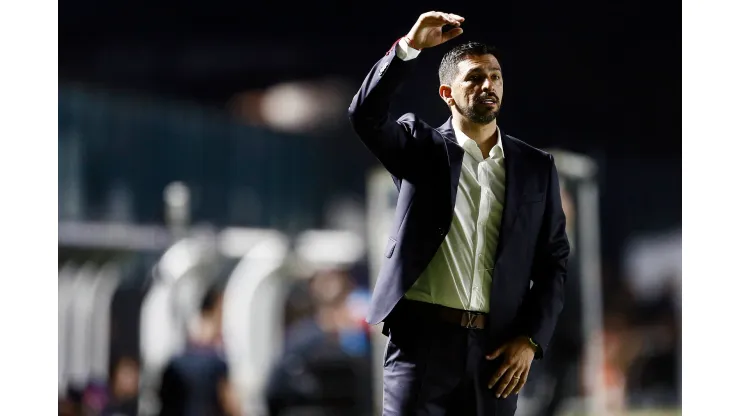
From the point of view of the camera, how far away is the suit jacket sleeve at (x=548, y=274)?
71.9 inches

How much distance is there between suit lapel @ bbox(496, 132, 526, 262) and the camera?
182 cm

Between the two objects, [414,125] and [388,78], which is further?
[414,125]

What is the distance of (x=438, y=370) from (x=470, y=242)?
26 cm

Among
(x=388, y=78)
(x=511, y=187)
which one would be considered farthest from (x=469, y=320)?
(x=388, y=78)

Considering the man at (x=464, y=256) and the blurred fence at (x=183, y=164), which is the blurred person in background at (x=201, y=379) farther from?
the man at (x=464, y=256)

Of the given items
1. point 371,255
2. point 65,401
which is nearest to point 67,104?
point 65,401

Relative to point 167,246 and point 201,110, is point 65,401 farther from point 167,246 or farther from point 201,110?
point 201,110

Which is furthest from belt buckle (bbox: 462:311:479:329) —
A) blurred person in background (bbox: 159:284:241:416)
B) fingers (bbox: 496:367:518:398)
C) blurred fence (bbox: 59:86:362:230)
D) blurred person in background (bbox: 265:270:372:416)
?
blurred fence (bbox: 59:86:362:230)

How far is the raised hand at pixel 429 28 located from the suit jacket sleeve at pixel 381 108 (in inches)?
1.6

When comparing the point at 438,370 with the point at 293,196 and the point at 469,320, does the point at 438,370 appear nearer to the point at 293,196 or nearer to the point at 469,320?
the point at 469,320

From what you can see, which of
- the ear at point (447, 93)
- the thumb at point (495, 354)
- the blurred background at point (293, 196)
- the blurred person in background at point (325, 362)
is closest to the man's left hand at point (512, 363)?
the thumb at point (495, 354)

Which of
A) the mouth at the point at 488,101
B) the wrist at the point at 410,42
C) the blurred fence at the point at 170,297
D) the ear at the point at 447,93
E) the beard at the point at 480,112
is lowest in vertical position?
the blurred fence at the point at 170,297

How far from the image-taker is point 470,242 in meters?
1.83

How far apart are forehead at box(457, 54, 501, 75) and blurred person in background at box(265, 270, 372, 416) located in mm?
2592
